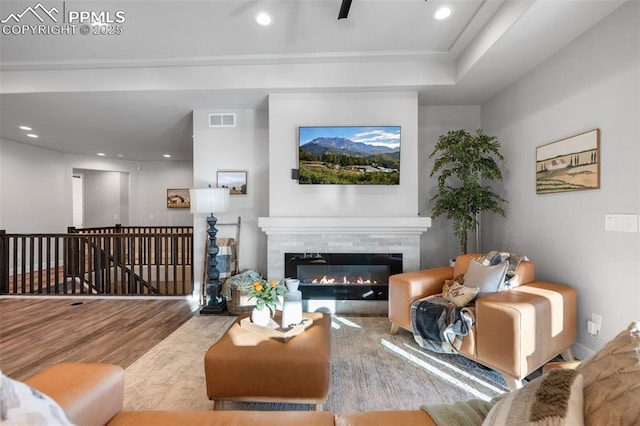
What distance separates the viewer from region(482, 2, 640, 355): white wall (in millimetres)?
2080

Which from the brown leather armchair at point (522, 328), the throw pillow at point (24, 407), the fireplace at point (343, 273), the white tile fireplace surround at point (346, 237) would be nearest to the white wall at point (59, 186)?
the white tile fireplace surround at point (346, 237)

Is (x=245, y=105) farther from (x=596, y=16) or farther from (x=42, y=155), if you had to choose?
(x=42, y=155)

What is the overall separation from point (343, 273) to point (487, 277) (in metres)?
1.69

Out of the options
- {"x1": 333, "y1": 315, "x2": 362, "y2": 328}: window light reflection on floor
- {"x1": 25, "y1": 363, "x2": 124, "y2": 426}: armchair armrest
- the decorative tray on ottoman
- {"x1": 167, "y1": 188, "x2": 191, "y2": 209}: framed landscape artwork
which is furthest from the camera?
{"x1": 167, "y1": 188, "x2": 191, "y2": 209}: framed landscape artwork

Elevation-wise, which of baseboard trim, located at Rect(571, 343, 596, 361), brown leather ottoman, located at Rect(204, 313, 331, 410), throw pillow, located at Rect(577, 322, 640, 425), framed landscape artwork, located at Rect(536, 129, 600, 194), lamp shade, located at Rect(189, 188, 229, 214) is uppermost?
framed landscape artwork, located at Rect(536, 129, 600, 194)

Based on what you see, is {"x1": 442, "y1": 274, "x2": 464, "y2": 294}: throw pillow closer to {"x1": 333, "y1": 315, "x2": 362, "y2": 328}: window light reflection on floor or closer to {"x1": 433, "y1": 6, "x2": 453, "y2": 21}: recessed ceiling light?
{"x1": 333, "y1": 315, "x2": 362, "y2": 328}: window light reflection on floor

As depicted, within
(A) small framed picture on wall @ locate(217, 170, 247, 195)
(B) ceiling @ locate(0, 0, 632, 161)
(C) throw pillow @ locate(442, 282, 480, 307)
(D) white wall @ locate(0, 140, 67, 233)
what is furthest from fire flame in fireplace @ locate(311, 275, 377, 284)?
(D) white wall @ locate(0, 140, 67, 233)

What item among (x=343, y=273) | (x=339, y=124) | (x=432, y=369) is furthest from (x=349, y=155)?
(x=432, y=369)

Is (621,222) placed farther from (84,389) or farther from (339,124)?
(84,389)

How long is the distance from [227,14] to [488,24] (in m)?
2.41

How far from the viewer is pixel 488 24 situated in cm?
262

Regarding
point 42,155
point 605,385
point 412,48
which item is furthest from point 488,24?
point 42,155

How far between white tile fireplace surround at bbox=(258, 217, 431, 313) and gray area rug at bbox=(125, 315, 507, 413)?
1.02 m

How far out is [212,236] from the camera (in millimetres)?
3621
